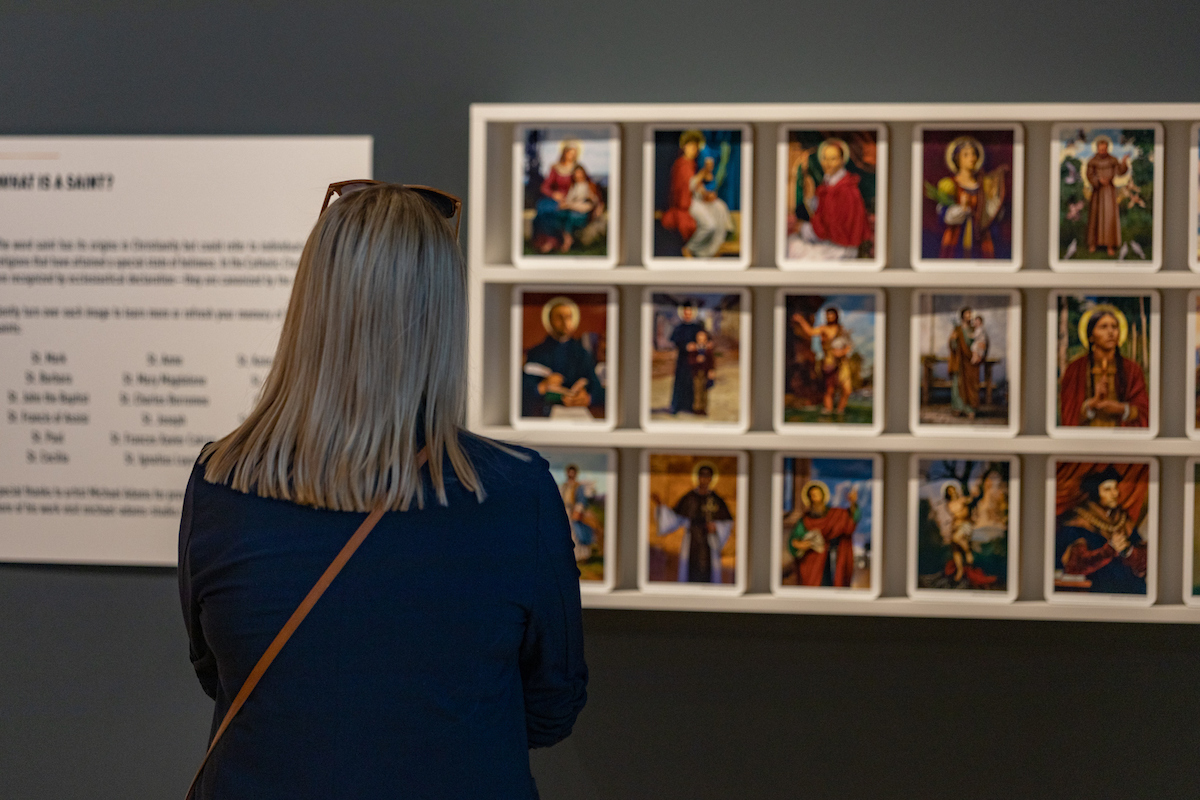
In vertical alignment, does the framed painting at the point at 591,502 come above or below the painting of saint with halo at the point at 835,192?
below

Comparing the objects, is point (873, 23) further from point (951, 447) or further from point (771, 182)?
point (951, 447)

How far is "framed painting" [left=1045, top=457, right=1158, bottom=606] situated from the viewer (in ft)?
5.97

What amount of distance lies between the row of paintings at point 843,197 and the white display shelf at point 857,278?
4 centimetres

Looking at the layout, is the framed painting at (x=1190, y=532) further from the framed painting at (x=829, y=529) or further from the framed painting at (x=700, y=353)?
the framed painting at (x=700, y=353)

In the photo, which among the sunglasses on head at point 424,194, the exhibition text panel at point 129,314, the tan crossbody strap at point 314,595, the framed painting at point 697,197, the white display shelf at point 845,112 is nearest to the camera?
the tan crossbody strap at point 314,595

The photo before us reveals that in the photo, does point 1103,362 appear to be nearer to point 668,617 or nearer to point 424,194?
point 668,617

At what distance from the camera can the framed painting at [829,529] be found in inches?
73.3

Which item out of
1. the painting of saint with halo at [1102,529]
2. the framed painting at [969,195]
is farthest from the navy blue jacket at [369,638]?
the painting of saint with halo at [1102,529]

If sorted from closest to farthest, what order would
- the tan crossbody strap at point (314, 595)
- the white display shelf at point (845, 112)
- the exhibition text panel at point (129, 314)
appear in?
1. the tan crossbody strap at point (314, 595)
2. the white display shelf at point (845, 112)
3. the exhibition text panel at point (129, 314)

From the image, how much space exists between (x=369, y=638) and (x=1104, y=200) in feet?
5.30

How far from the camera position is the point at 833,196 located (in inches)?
71.8

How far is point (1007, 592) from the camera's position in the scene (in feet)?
6.00

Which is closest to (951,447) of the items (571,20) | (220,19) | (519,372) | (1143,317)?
(1143,317)

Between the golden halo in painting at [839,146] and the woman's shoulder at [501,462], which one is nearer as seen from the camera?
the woman's shoulder at [501,462]
